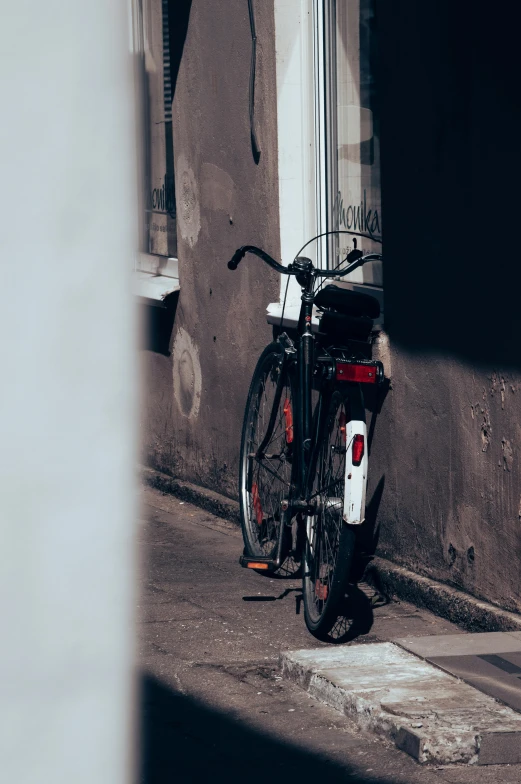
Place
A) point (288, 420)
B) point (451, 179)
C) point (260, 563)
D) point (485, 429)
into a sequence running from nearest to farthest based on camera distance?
point (485, 429), point (451, 179), point (260, 563), point (288, 420)

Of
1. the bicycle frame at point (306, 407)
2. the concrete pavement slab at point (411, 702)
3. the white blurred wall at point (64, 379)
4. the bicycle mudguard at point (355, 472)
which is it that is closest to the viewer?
the white blurred wall at point (64, 379)

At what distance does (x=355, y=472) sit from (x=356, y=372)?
417 mm

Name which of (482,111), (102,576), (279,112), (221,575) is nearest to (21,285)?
(102,576)

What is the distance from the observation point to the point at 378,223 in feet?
17.9

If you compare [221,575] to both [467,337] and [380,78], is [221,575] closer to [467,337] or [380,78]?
[467,337]

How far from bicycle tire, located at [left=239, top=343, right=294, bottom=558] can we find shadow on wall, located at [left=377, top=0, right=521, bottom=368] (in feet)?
2.23

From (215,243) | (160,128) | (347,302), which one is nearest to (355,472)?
(347,302)

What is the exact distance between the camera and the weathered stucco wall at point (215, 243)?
20.6 ft

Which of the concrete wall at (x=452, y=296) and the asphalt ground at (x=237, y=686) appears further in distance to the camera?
the concrete wall at (x=452, y=296)

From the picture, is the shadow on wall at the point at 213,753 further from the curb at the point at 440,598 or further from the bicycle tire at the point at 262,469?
the bicycle tire at the point at 262,469

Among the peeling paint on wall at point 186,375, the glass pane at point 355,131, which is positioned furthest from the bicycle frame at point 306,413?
the peeling paint on wall at point 186,375

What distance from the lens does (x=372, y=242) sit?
5.55m

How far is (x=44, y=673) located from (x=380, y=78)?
4.64 metres

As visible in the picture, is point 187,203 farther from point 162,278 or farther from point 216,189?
point 162,278
